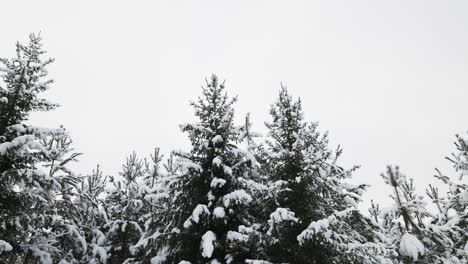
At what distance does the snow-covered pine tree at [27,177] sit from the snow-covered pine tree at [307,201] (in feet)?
24.0

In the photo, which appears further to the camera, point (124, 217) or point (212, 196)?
point (124, 217)

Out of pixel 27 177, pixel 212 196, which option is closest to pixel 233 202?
pixel 212 196

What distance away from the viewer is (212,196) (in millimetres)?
13211

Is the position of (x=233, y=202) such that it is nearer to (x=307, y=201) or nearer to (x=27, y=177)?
(x=307, y=201)

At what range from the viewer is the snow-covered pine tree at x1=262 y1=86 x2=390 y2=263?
1173 centimetres

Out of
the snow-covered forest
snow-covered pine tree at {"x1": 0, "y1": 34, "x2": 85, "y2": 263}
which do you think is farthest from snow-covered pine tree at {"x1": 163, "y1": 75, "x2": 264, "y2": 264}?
snow-covered pine tree at {"x1": 0, "y1": 34, "x2": 85, "y2": 263}

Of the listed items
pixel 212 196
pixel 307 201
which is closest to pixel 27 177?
pixel 212 196

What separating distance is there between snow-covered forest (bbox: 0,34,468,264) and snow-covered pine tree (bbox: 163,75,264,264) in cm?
4

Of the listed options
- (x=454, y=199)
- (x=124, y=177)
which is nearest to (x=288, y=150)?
(x=454, y=199)

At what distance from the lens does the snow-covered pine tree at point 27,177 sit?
1157 cm

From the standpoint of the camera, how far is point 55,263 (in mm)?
16109

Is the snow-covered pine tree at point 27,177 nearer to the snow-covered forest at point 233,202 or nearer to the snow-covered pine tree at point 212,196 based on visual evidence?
the snow-covered forest at point 233,202

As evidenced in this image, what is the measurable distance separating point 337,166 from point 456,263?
508 cm

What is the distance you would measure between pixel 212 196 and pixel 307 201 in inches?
133
